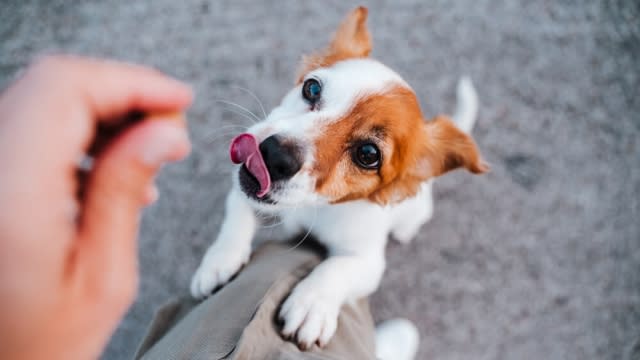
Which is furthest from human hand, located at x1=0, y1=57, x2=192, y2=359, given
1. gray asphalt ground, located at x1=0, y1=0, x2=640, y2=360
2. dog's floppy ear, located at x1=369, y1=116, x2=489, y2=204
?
gray asphalt ground, located at x1=0, y1=0, x2=640, y2=360

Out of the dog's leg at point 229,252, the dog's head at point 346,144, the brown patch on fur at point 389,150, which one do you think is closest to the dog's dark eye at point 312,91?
the dog's head at point 346,144

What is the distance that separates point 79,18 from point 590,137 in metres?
2.26

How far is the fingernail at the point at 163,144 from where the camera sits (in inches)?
22.6

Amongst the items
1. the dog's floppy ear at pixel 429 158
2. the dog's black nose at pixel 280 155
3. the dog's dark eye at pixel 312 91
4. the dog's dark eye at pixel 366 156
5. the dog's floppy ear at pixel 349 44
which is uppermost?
the dog's floppy ear at pixel 349 44

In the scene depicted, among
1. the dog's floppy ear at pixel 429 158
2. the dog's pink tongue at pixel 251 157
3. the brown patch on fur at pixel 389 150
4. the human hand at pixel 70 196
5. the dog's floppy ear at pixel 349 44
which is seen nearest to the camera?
the human hand at pixel 70 196

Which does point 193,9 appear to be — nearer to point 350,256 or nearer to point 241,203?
point 241,203

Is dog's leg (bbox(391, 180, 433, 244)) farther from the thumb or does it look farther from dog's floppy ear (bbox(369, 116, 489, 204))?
the thumb

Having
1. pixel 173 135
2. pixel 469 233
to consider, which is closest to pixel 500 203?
pixel 469 233

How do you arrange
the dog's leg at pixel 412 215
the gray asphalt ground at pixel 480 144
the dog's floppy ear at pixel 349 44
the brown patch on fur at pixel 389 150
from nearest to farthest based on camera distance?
the brown patch on fur at pixel 389 150
the dog's floppy ear at pixel 349 44
the dog's leg at pixel 412 215
the gray asphalt ground at pixel 480 144

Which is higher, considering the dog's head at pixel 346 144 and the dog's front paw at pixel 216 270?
the dog's head at pixel 346 144

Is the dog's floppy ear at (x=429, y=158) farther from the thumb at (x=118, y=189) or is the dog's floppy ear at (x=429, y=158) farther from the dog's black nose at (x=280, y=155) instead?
the thumb at (x=118, y=189)

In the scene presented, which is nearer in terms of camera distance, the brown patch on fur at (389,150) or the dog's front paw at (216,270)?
the brown patch on fur at (389,150)

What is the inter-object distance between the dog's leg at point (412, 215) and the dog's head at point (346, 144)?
0.83ft

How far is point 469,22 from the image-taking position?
2.35 metres
